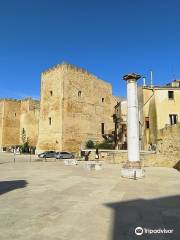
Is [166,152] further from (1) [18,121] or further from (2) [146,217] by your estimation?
(1) [18,121]

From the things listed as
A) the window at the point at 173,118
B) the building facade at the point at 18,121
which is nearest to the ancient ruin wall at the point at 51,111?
the building facade at the point at 18,121

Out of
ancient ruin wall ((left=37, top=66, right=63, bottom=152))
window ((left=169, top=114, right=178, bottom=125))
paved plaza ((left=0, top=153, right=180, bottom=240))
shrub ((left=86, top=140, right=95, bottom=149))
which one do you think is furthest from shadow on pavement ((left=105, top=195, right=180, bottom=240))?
shrub ((left=86, top=140, right=95, bottom=149))

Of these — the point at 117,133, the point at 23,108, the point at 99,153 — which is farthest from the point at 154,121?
the point at 23,108

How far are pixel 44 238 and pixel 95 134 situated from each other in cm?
3915

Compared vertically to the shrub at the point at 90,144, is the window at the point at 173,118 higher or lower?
higher

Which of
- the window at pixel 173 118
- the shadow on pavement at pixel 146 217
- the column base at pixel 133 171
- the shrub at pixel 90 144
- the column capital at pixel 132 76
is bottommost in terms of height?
the shadow on pavement at pixel 146 217

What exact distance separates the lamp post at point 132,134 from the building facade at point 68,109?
2406 cm

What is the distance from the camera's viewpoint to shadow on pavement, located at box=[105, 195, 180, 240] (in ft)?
16.3

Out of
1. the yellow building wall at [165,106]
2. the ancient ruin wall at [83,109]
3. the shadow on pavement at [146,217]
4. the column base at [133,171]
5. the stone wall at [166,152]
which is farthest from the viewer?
the ancient ruin wall at [83,109]

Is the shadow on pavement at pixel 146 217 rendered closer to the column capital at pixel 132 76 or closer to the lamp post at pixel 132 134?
the lamp post at pixel 132 134

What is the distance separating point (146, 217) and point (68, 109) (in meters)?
33.8

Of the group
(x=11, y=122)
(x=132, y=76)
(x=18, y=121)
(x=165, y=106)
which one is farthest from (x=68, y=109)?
(x=132, y=76)

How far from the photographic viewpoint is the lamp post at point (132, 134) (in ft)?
44.5

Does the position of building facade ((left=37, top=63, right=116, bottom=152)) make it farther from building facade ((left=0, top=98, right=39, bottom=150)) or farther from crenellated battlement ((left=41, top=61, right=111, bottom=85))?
building facade ((left=0, top=98, right=39, bottom=150))
